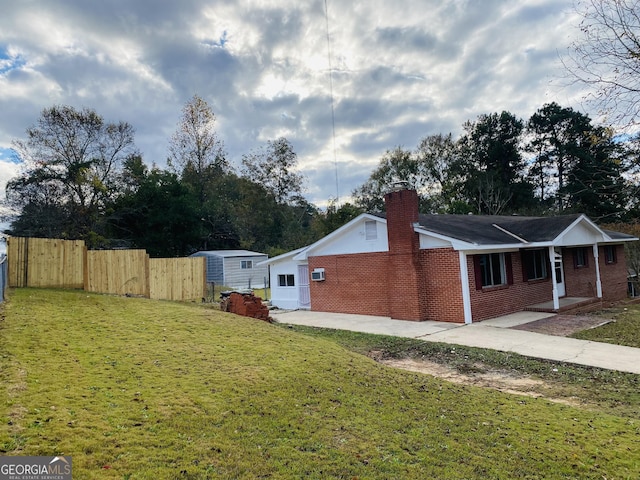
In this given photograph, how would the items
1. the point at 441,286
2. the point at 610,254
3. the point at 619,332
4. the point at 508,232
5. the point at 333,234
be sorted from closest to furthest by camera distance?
1. the point at 619,332
2. the point at 441,286
3. the point at 508,232
4. the point at 333,234
5. the point at 610,254

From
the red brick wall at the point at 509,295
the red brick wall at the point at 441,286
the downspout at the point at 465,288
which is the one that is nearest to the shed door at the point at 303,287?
the red brick wall at the point at 441,286

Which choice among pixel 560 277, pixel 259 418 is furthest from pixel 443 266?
pixel 259 418

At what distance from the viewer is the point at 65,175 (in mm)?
29031

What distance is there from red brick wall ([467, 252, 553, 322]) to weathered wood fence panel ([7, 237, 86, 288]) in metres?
12.8

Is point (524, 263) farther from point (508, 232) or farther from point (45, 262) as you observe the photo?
point (45, 262)

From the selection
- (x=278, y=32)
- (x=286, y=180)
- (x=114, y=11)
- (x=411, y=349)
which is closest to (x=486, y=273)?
(x=411, y=349)

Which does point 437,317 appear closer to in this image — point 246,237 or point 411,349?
point 411,349

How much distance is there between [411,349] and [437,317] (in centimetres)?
427

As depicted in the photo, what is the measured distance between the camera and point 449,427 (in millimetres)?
4672

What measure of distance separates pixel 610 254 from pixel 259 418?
73.7 ft

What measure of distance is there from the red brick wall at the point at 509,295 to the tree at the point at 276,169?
3189 centimetres

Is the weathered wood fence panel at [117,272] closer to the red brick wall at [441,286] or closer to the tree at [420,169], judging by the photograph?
the red brick wall at [441,286]

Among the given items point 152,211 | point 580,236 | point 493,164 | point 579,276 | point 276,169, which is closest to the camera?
point 580,236

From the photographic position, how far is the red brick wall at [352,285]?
50.8 feet
